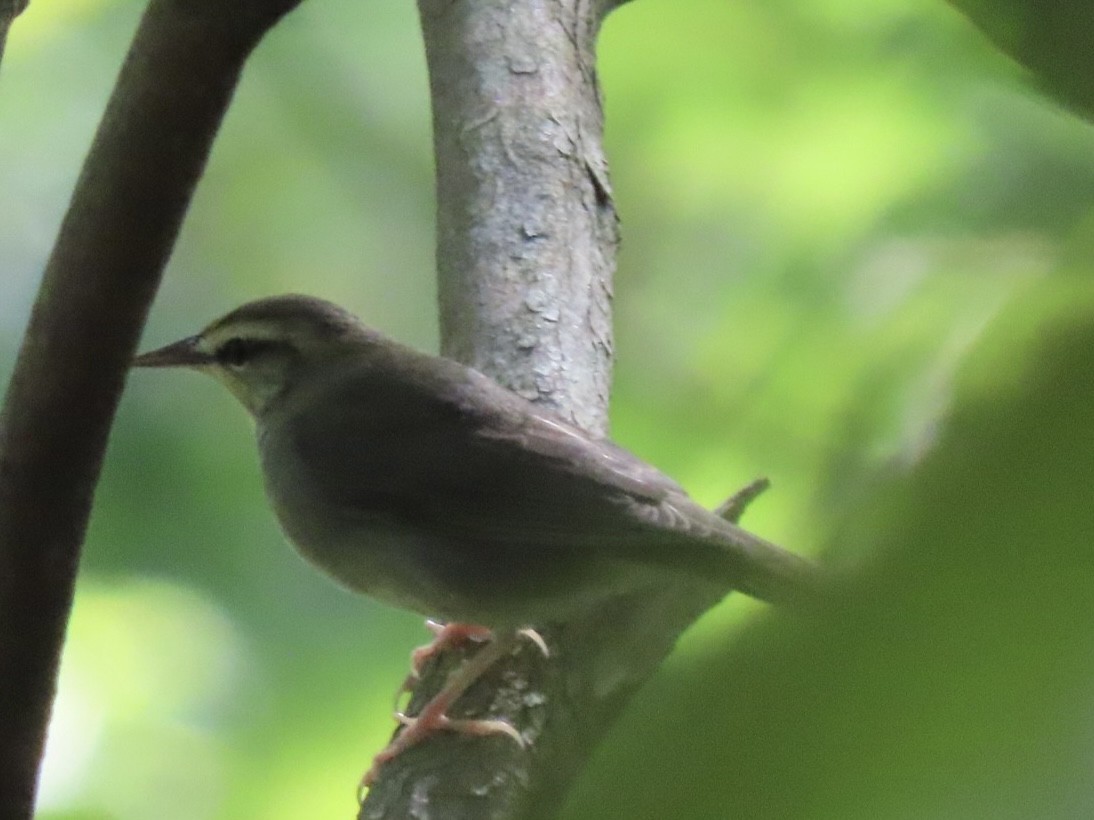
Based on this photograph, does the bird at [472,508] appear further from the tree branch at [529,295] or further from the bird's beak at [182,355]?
the bird's beak at [182,355]

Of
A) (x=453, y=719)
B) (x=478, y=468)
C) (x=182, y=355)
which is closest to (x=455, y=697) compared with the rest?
(x=453, y=719)

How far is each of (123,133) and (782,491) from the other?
137 cm

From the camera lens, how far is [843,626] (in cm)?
24

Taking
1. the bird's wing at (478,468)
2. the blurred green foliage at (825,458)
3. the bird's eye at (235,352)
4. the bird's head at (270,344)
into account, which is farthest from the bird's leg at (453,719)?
the bird's eye at (235,352)

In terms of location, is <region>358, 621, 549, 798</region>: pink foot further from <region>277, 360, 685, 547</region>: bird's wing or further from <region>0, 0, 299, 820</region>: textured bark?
<region>0, 0, 299, 820</region>: textured bark

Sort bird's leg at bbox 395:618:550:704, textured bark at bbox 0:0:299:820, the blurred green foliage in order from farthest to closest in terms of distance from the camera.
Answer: bird's leg at bbox 395:618:550:704 < textured bark at bbox 0:0:299:820 < the blurred green foliage

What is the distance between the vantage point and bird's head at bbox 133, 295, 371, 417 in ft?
10.8

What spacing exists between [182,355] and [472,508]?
3.67 feet

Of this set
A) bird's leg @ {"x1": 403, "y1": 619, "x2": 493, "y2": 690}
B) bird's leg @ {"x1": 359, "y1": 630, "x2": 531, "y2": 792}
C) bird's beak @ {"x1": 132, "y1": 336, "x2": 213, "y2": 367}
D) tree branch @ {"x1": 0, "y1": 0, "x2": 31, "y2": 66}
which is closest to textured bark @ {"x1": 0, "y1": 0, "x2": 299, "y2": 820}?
tree branch @ {"x1": 0, "y1": 0, "x2": 31, "y2": 66}

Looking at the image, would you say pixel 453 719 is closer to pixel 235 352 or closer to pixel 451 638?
pixel 451 638

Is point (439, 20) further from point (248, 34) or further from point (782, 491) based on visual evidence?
point (782, 491)

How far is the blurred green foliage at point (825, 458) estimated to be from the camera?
0.76 feet

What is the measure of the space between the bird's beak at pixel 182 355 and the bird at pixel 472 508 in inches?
15.1

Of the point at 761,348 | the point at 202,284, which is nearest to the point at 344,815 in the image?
the point at 202,284
